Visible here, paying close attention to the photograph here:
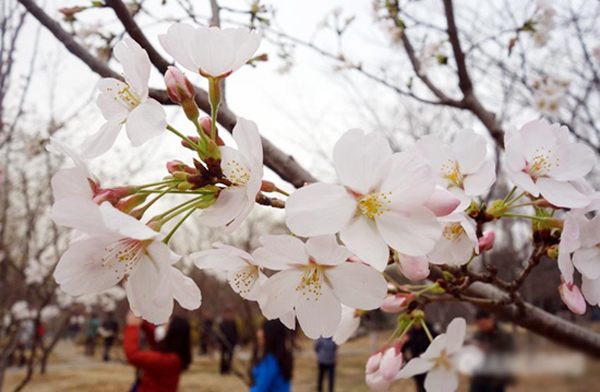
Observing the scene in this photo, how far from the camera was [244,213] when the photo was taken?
708 millimetres

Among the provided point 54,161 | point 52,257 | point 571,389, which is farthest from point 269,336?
point 54,161

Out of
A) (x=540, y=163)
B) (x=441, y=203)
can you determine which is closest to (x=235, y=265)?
(x=441, y=203)

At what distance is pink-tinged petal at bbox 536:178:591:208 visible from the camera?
760mm

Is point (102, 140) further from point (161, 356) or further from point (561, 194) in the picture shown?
point (161, 356)

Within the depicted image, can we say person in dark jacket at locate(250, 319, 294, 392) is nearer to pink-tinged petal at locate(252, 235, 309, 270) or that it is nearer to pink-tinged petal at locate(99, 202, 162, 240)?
pink-tinged petal at locate(252, 235, 309, 270)

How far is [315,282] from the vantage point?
2.53 feet

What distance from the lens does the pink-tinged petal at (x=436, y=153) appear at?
2.77 feet

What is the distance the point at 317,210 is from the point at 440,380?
2.20 feet

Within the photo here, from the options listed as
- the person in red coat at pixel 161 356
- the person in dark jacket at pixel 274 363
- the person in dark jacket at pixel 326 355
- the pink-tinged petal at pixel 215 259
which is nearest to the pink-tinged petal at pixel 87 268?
the pink-tinged petal at pixel 215 259

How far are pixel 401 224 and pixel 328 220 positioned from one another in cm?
11

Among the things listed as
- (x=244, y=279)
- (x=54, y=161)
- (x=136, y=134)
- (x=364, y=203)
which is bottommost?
(x=244, y=279)

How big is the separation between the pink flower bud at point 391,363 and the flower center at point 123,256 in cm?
56

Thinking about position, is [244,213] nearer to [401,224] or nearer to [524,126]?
[401,224]

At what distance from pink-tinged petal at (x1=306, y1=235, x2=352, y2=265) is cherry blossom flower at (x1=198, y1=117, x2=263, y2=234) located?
11cm
